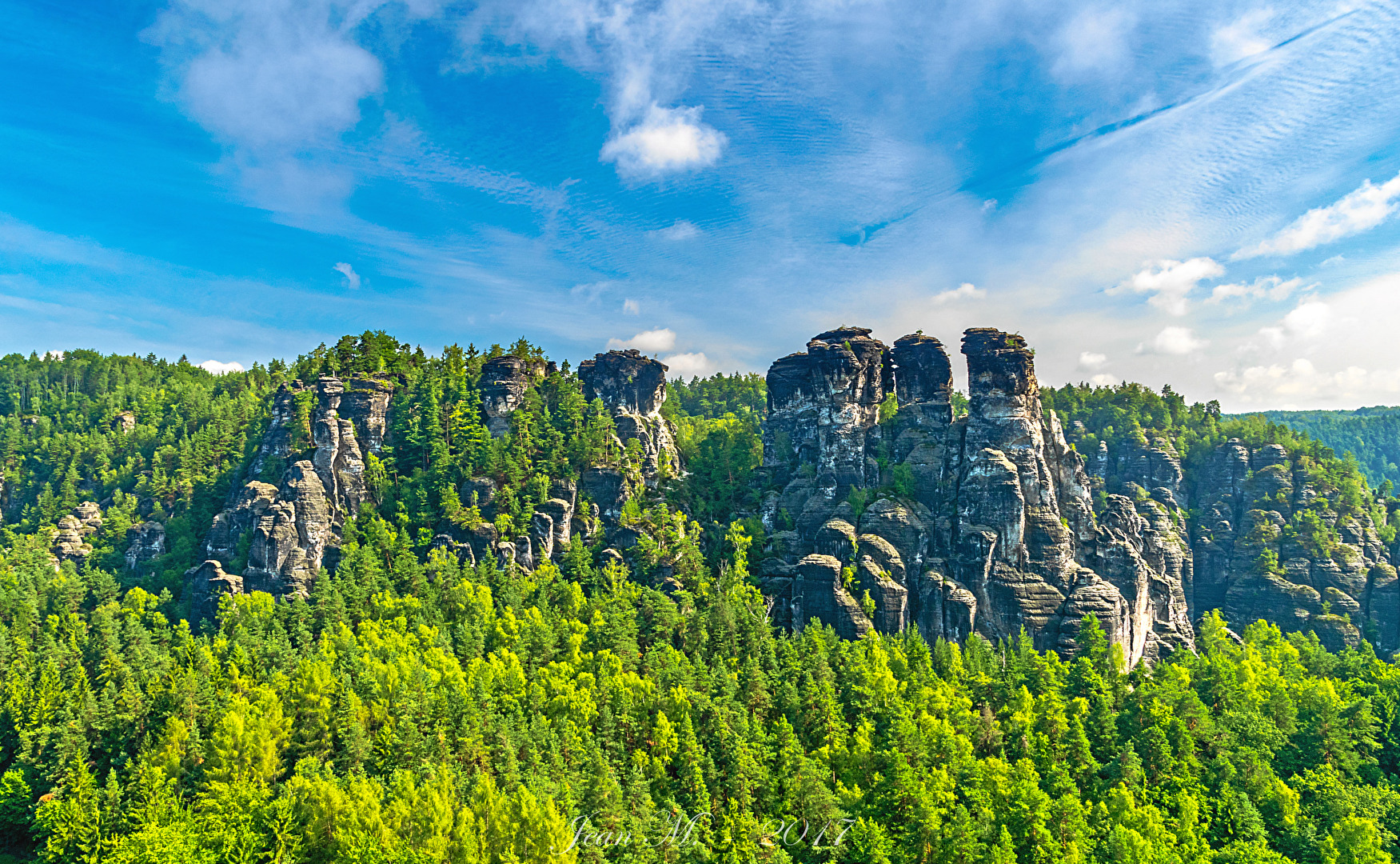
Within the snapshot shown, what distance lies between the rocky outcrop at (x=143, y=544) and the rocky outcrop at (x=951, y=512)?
2988 inches

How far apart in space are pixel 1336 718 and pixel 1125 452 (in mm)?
64332

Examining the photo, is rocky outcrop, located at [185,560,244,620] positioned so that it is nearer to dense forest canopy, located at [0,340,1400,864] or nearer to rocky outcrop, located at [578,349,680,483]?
dense forest canopy, located at [0,340,1400,864]

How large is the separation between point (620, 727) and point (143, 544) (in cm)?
7769

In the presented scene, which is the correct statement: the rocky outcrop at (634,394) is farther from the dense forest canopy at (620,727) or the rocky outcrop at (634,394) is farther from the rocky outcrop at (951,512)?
the dense forest canopy at (620,727)

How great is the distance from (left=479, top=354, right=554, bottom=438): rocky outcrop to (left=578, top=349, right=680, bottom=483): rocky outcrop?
926cm

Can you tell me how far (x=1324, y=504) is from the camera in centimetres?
9169

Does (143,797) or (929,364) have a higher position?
(929,364)

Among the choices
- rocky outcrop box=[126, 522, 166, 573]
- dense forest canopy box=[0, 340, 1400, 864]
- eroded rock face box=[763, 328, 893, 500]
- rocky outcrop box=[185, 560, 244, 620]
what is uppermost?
eroded rock face box=[763, 328, 893, 500]

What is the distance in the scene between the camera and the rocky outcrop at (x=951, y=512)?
70.4 m

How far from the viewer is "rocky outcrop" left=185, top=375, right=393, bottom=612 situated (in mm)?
77438

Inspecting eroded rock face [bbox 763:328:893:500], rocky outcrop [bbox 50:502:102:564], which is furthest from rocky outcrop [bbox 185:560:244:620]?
eroded rock face [bbox 763:328:893:500]

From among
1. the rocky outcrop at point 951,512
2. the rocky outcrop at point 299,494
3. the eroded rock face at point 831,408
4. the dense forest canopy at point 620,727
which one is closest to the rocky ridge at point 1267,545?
the rocky outcrop at point 951,512

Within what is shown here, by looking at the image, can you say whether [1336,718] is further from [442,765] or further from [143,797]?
[143,797]

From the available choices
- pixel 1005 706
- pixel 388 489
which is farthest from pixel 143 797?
pixel 1005 706
